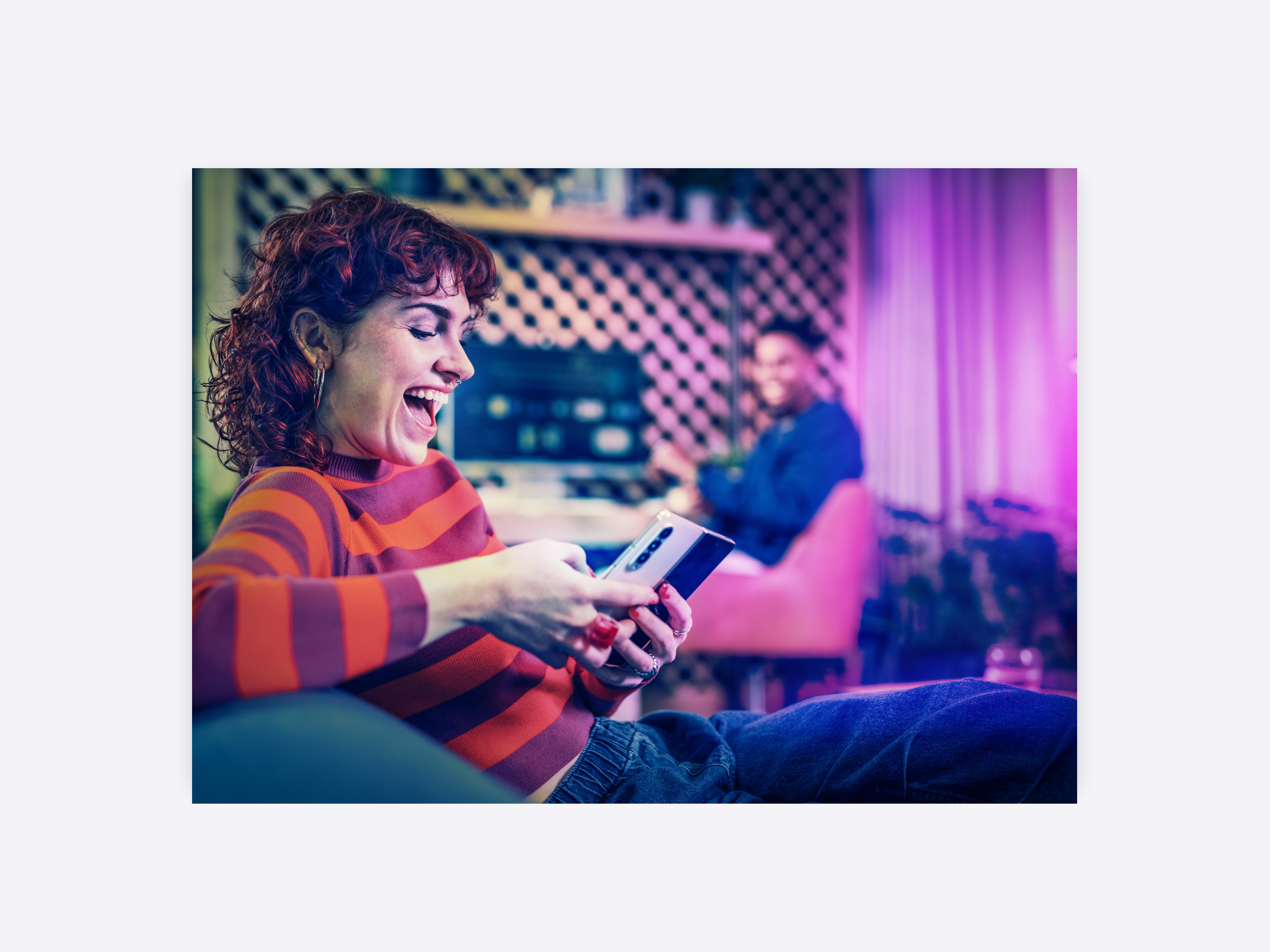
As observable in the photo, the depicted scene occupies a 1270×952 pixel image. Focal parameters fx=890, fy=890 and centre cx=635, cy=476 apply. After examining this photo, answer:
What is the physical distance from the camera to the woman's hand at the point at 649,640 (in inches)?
39.6

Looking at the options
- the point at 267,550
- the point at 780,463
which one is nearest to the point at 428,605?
the point at 267,550

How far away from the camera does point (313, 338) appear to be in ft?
3.43

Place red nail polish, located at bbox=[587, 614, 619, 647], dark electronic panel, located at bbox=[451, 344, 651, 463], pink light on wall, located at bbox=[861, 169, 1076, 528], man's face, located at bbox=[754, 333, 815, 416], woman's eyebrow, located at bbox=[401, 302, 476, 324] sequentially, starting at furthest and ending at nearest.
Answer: man's face, located at bbox=[754, 333, 815, 416]
dark electronic panel, located at bbox=[451, 344, 651, 463]
pink light on wall, located at bbox=[861, 169, 1076, 528]
woman's eyebrow, located at bbox=[401, 302, 476, 324]
red nail polish, located at bbox=[587, 614, 619, 647]

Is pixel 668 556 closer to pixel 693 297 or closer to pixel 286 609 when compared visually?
pixel 286 609

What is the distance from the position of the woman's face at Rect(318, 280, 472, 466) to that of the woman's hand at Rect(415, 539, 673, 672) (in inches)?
8.0

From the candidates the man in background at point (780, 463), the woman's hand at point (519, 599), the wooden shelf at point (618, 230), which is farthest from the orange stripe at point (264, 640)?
the man in background at point (780, 463)

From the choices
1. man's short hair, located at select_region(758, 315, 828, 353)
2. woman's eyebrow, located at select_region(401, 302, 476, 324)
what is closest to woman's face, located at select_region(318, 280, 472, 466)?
woman's eyebrow, located at select_region(401, 302, 476, 324)

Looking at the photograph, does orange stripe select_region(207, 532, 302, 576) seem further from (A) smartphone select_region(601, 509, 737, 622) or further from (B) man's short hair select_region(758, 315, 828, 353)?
(B) man's short hair select_region(758, 315, 828, 353)

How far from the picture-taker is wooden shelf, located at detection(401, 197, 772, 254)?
196 centimetres

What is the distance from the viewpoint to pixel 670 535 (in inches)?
41.1

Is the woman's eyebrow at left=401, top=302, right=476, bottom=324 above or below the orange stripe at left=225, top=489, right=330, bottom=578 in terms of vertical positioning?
above

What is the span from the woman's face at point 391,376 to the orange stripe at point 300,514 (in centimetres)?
12

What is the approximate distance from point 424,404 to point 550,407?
899mm
